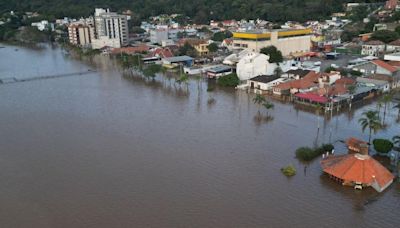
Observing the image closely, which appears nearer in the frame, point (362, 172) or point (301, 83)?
point (362, 172)

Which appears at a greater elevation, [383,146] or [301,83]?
[301,83]

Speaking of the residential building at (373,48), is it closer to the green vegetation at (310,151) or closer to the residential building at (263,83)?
the residential building at (263,83)

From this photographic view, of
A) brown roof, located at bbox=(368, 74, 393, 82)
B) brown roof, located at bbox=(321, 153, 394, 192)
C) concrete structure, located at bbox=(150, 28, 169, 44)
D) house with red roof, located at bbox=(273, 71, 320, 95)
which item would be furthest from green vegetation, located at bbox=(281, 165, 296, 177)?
concrete structure, located at bbox=(150, 28, 169, 44)

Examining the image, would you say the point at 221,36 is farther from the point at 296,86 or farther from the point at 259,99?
the point at 259,99

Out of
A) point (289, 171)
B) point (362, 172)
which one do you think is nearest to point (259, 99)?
point (289, 171)

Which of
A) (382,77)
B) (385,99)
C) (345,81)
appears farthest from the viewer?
(382,77)

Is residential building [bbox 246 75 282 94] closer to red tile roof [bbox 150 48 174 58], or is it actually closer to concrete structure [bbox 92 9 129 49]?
red tile roof [bbox 150 48 174 58]

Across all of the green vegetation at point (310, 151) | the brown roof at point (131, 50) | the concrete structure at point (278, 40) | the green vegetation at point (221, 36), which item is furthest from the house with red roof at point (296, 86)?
the green vegetation at point (221, 36)
